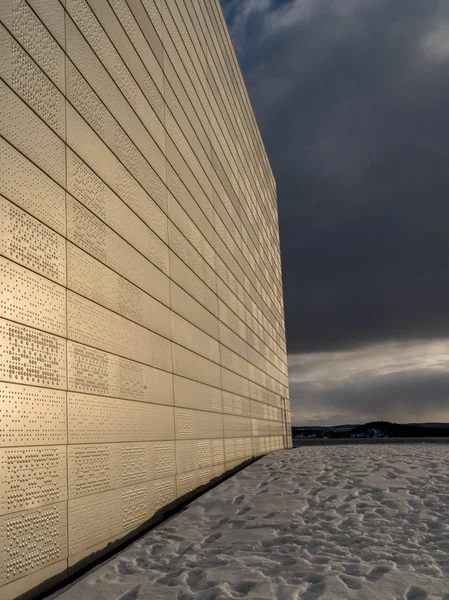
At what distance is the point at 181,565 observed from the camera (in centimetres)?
606

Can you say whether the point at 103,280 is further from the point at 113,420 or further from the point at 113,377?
the point at 113,420

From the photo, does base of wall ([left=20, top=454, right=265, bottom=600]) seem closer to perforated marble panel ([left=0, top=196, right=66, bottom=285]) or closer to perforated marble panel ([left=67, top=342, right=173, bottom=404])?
perforated marble panel ([left=67, top=342, right=173, bottom=404])

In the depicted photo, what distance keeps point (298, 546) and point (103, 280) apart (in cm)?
398

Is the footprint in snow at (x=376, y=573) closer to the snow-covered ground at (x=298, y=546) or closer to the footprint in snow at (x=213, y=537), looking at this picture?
the snow-covered ground at (x=298, y=546)

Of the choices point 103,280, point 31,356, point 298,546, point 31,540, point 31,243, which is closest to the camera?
point 31,540

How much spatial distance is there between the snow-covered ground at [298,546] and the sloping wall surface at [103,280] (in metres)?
0.65

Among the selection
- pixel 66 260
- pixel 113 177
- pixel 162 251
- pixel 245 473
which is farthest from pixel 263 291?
pixel 66 260

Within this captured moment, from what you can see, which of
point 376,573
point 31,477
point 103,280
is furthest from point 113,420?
point 376,573

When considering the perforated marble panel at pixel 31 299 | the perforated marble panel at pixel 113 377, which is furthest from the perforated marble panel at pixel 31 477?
the perforated marble panel at pixel 31 299

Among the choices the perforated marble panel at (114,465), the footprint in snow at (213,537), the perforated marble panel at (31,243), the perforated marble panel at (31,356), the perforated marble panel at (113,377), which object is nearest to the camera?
the perforated marble panel at (31,356)

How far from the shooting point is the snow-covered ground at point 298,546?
5.28m

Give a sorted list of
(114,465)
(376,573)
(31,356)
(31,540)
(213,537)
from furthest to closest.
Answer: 1. (213,537)
2. (114,465)
3. (376,573)
4. (31,356)
5. (31,540)

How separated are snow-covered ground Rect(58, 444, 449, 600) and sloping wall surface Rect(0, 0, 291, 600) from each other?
651 millimetres

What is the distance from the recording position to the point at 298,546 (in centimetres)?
672
